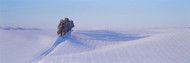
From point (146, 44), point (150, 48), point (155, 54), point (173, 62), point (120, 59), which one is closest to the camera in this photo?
point (173, 62)

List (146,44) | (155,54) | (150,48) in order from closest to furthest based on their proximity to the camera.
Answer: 1. (155,54)
2. (150,48)
3. (146,44)

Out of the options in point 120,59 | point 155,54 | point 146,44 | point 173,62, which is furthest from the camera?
point 146,44

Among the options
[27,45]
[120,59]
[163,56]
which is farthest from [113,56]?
[27,45]

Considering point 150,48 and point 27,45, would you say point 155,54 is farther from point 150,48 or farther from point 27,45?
point 27,45

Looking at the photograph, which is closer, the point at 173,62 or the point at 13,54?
the point at 173,62

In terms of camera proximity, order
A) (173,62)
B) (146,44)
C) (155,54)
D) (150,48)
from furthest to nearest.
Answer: (146,44)
(150,48)
(155,54)
(173,62)

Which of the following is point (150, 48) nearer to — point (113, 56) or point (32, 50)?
point (113, 56)

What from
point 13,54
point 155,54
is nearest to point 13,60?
point 13,54

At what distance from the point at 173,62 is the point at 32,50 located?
44.4ft

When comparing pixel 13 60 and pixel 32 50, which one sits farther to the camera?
pixel 32 50

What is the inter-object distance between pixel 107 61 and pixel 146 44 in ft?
22.4

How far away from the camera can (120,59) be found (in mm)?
15023

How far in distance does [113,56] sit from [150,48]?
449cm

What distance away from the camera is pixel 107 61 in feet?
47.8
